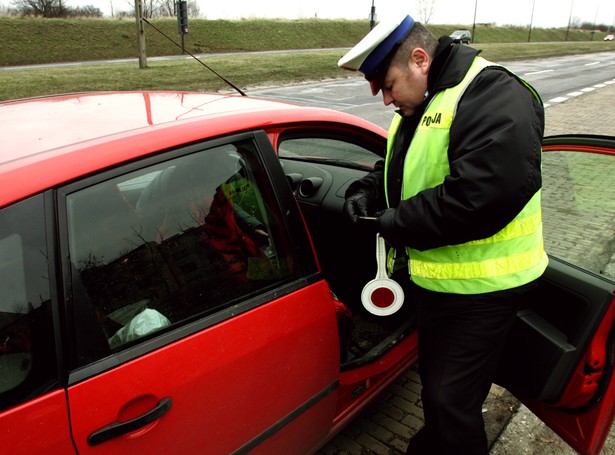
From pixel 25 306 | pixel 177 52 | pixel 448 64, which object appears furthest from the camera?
pixel 177 52

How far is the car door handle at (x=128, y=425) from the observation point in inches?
47.9

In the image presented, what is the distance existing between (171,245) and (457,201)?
33.5 inches

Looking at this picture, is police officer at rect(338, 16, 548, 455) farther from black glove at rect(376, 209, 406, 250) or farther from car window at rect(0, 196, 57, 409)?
car window at rect(0, 196, 57, 409)

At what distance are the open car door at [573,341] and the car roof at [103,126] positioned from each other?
1.12 m

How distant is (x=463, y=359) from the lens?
5.98 ft

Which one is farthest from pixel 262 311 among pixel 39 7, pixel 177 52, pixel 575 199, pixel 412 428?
pixel 39 7

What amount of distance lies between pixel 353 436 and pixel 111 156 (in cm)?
178

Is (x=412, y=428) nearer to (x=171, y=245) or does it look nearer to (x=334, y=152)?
(x=334, y=152)

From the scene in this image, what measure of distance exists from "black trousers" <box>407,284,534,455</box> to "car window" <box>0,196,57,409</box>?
1.26m

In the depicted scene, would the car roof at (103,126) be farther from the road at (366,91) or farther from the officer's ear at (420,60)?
the road at (366,91)

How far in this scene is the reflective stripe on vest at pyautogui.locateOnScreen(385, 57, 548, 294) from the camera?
5.43 feet

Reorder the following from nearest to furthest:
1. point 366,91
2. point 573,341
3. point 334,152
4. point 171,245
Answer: point 171,245, point 573,341, point 334,152, point 366,91

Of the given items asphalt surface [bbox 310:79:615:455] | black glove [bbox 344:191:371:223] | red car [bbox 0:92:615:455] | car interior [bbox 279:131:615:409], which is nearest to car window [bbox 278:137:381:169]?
car interior [bbox 279:131:615:409]

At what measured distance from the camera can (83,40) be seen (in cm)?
3472
